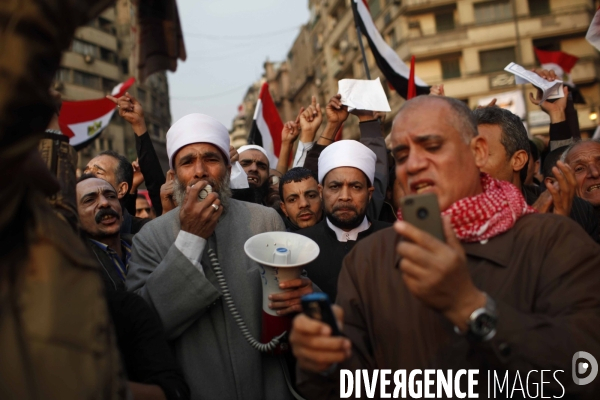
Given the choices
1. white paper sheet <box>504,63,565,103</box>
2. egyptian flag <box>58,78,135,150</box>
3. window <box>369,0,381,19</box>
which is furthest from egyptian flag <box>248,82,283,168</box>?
window <box>369,0,381,19</box>

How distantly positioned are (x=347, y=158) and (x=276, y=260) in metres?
1.83

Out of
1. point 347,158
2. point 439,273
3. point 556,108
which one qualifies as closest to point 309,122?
point 347,158

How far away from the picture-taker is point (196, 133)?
3.62 metres

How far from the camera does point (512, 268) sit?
2.02m

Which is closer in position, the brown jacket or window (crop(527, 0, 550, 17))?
the brown jacket

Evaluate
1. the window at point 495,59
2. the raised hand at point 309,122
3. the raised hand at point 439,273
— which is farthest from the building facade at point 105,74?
the raised hand at point 439,273

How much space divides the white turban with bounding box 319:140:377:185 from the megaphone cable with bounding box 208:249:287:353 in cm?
168

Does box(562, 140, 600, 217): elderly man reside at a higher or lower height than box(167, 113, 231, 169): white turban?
lower

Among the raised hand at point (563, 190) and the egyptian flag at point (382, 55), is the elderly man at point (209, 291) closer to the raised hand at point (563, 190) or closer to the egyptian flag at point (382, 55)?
the raised hand at point (563, 190)

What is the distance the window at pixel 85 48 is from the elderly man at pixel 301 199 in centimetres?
4148

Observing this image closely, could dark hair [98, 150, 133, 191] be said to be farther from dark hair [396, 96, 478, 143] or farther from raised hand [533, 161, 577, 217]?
raised hand [533, 161, 577, 217]

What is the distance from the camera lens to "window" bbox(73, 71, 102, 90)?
42.1 m

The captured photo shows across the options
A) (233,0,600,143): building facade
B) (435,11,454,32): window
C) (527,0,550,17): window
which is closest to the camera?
(233,0,600,143): building facade

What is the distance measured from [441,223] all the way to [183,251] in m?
1.51
